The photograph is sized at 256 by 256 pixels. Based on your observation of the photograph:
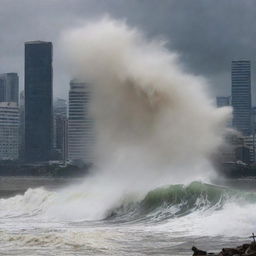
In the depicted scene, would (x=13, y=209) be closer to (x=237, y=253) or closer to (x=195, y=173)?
(x=195, y=173)

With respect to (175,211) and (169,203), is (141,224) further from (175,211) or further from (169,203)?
(169,203)

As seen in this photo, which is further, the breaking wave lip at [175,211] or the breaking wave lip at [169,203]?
the breaking wave lip at [169,203]

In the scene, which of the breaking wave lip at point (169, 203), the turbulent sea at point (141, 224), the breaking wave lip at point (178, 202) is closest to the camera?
the turbulent sea at point (141, 224)

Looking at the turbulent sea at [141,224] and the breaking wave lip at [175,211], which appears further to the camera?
the breaking wave lip at [175,211]

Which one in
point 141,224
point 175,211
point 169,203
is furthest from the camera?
point 169,203

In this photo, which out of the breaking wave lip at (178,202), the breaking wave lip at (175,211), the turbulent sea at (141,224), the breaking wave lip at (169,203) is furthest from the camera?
the breaking wave lip at (169,203)

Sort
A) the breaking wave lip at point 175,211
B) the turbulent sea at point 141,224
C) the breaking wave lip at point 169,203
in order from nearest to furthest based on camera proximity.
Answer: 1. the turbulent sea at point 141,224
2. the breaking wave lip at point 175,211
3. the breaking wave lip at point 169,203

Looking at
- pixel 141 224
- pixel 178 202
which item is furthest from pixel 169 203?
pixel 141 224

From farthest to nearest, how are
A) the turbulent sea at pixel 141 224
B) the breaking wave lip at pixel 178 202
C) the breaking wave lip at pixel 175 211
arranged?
the breaking wave lip at pixel 178 202 → the breaking wave lip at pixel 175 211 → the turbulent sea at pixel 141 224
